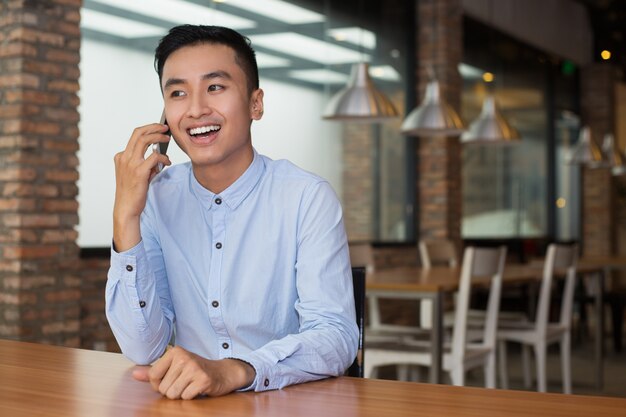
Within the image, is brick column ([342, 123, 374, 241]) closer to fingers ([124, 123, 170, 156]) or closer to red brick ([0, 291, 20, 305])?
red brick ([0, 291, 20, 305])

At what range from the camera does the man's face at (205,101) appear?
174 centimetres

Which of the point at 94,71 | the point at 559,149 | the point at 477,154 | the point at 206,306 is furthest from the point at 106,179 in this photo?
the point at 559,149

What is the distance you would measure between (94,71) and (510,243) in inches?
242

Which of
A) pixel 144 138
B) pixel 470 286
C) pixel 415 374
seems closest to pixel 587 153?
pixel 415 374

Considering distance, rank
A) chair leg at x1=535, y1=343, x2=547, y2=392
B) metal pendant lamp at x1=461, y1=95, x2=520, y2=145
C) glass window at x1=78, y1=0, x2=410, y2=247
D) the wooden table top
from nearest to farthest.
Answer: the wooden table top < glass window at x1=78, y1=0, x2=410, y2=247 < chair leg at x1=535, y1=343, x2=547, y2=392 < metal pendant lamp at x1=461, y1=95, x2=520, y2=145

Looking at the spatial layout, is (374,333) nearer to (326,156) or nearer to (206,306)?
(326,156)

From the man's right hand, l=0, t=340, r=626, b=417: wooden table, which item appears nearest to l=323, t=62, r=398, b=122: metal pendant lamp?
the man's right hand

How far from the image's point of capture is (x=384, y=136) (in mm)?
7777

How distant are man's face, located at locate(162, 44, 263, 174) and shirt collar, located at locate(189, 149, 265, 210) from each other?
60 millimetres

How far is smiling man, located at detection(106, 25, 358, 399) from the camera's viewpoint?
1662 millimetres

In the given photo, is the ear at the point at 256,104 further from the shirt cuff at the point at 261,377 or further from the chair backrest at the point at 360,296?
the shirt cuff at the point at 261,377

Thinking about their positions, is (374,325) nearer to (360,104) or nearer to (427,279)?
(427,279)

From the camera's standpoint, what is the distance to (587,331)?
971cm

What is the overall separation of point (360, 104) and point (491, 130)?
5.79ft
